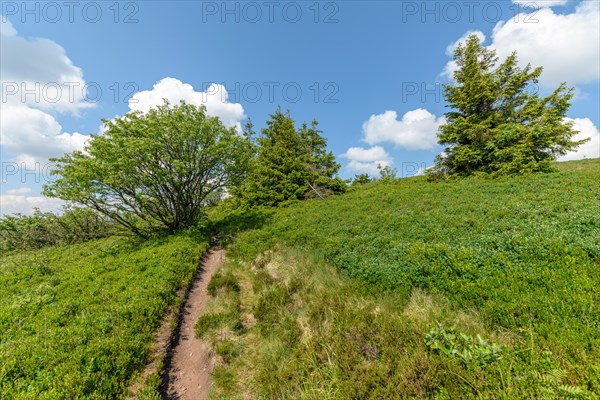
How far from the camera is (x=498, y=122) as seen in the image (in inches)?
773

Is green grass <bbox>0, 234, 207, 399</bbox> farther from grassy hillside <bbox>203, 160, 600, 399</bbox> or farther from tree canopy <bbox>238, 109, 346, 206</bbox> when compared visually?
tree canopy <bbox>238, 109, 346, 206</bbox>

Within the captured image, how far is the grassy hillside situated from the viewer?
355cm

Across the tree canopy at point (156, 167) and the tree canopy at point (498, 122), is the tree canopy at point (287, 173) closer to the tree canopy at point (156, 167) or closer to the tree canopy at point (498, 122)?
the tree canopy at point (156, 167)

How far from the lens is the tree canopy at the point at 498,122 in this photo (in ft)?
57.4

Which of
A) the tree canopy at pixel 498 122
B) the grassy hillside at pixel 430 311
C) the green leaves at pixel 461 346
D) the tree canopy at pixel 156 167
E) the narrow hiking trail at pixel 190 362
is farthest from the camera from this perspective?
the tree canopy at pixel 498 122

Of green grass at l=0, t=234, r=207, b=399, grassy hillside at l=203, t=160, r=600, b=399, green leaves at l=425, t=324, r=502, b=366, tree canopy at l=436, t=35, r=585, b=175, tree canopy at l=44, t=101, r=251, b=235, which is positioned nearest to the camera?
grassy hillside at l=203, t=160, r=600, b=399

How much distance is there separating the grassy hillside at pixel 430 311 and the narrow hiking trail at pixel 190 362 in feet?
1.22

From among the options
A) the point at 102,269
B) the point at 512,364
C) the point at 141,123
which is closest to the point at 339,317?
the point at 512,364

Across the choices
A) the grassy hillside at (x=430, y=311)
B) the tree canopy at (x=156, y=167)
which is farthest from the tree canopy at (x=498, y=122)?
the tree canopy at (x=156, y=167)

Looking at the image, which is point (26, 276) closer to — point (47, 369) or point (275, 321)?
point (47, 369)

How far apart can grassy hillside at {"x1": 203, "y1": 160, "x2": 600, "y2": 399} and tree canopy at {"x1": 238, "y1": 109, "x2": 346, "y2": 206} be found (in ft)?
37.4

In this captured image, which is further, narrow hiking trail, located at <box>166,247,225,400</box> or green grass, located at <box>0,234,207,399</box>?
narrow hiking trail, located at <box>166,247,225,400</box>

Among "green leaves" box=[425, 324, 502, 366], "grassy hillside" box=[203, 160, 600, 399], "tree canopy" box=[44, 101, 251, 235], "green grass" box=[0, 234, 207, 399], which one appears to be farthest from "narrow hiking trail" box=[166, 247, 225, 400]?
"tree canopy" box=[44, 101, 251, 235]

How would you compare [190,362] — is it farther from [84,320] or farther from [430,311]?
[430,311]
